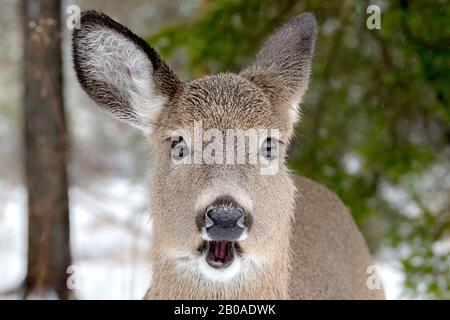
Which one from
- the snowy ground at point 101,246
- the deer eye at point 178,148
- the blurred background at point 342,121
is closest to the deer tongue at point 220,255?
the deer eye at point 178,148

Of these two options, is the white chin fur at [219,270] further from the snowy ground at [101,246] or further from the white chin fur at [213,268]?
the snowy ground at [101,246]

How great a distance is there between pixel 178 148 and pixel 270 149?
0.49 metres

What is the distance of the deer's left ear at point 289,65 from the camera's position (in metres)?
4.96

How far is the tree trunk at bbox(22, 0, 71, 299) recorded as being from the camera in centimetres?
836

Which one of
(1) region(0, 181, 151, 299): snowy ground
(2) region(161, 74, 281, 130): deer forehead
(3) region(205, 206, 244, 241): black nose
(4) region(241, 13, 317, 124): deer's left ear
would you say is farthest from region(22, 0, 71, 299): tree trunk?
(3) region(205, 206, 244, 241): black nose

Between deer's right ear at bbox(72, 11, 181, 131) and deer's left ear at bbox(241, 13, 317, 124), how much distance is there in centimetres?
57

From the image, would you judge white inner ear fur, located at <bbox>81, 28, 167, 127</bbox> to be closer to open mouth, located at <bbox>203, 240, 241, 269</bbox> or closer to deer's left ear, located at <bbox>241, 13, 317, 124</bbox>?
deer's left ear, located at <bbox>241, 13, 317, 124</bbox>

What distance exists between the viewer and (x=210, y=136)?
430cm

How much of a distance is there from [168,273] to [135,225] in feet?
19.3

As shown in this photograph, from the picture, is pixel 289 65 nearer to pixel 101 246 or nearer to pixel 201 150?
pixel 201 150

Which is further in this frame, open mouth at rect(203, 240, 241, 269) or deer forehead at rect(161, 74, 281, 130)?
deer forehead at rect(161, 74, 281, 130)

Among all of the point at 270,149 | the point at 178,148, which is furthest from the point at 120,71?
the point at 270,149
